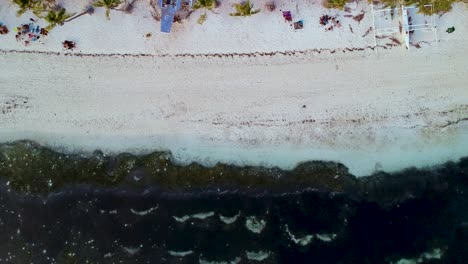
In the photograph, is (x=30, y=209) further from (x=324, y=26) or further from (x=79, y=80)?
(x=324, y=26)

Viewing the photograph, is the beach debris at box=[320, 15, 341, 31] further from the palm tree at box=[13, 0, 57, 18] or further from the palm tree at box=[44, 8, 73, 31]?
the palm tree at box=[13, 0, 57, 18]

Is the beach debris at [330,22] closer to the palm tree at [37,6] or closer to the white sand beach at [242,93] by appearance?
the white sand beach at [242,93]

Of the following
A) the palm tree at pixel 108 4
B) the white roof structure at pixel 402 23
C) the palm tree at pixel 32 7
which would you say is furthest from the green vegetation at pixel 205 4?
the white roof structure at pixel 402 23

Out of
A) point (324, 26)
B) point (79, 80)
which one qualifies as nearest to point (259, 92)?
point (324, 26)

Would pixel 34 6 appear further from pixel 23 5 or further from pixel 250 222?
pixel 250 222

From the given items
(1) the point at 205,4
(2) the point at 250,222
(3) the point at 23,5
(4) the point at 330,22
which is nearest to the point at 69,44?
(3) the point at 23,5

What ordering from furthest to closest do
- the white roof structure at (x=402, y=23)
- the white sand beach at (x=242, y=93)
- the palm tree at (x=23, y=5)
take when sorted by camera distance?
the white sand beach at (x=242, y=93) → the white roof structure at (x=402, y=23) → the palm tree at (x=23, y=5)
